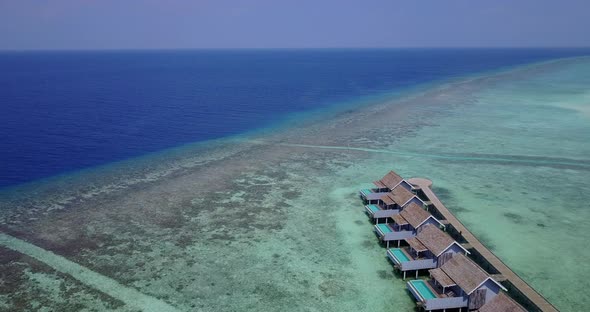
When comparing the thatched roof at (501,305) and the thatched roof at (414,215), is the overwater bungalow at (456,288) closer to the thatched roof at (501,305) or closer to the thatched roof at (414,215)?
the thatched roof at (501,305)

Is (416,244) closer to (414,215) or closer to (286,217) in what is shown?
(414,215)

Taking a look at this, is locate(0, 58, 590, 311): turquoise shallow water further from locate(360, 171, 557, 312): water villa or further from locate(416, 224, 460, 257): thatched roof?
locate(416, 224, 460, 257): thatched roof

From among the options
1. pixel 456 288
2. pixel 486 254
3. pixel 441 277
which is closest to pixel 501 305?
pixel 456 288

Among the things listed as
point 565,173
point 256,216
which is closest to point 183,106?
point 256,216

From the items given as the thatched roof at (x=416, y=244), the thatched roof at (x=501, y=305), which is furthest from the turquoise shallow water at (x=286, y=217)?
the thatched roof at (x=501, y=305)

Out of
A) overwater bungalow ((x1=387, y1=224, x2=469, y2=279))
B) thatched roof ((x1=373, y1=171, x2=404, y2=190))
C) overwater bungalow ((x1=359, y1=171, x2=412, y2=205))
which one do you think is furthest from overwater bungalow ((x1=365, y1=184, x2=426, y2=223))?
overwater bungalow ((x1=387, y1=224, x2=469, y2=279))

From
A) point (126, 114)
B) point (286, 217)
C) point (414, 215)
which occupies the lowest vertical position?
point (126, 114)
